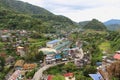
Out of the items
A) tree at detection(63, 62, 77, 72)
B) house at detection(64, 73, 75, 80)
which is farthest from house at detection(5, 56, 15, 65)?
house at detection(64, 73, 75, 80)

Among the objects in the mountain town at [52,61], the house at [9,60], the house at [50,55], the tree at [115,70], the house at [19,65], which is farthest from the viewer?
the house at [9,60]

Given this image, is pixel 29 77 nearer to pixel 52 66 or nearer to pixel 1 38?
pixel 52 66

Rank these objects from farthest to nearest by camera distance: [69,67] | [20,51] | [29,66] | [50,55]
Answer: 1. [20,51]
2. [50,55]
3. [29,66]
4. [69,67]

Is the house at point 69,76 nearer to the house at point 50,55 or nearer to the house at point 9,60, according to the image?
the house at point 50,55

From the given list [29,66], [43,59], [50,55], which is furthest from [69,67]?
[50,55]

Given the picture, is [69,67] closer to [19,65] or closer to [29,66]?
[29,66]

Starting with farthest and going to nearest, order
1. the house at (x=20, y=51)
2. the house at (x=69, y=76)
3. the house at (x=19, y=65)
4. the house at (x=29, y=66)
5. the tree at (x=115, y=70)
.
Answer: the house at (x=20, y=51) → the house at (x=19, y=65) → the house at (x=29, y=66) → the house at (x=69, y=76) → the tree at (x=115, y=70)

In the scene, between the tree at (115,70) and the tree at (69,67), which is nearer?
the tree at (115,70)

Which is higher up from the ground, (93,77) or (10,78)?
(93,77)

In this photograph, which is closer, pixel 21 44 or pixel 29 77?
pixel 29 77

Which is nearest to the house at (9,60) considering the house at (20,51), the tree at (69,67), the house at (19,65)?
the house at (20,51)

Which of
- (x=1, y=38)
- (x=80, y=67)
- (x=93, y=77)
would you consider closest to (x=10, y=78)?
(x=80, y=67)
